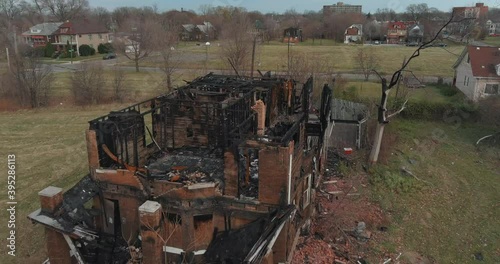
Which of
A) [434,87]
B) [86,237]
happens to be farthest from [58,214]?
[434,87]

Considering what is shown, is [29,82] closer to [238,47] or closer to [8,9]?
[238,47]

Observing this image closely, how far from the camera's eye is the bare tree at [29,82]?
4097cm

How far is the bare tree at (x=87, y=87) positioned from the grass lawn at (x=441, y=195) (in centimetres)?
2934

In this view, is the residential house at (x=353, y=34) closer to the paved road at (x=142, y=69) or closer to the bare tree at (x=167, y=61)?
the paved road at (x=142, y=69)

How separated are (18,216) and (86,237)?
26.7ft

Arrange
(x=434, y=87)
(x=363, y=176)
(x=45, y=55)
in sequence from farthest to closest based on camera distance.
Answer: (x=45, y=55), (x=434, y=87), (x=363, y=176)

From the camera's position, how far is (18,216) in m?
19.1

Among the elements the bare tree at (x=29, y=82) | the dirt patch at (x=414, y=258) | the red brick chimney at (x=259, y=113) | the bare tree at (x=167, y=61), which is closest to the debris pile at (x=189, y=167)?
the red brick chimney at (x=259, y=113)

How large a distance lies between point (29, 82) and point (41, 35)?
157 ft

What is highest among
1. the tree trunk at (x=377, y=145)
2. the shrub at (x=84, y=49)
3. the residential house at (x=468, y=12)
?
the residential house at (x=468, y=12)

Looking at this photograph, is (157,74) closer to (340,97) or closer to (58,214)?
(340,97)

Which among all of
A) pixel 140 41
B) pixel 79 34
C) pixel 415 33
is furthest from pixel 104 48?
pixel 415 33

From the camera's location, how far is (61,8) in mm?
119312

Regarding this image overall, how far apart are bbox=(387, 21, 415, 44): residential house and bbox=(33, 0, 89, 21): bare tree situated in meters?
87.0
